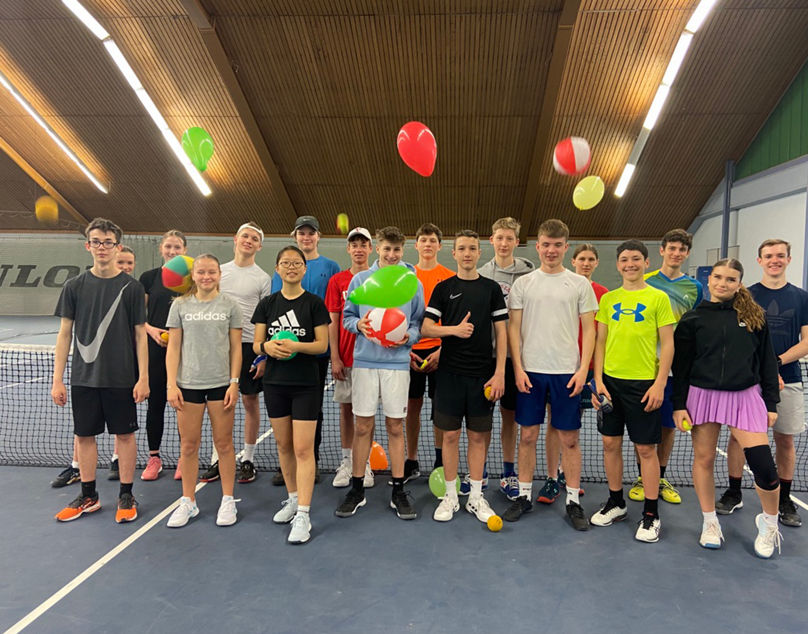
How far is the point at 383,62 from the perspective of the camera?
11.2 m

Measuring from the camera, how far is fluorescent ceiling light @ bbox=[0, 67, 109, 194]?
497 inches

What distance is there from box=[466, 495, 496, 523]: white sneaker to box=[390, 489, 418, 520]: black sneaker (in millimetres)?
405

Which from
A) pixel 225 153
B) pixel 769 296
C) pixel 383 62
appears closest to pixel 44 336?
pixel 225 153

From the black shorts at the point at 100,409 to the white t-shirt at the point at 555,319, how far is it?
2.90 meters

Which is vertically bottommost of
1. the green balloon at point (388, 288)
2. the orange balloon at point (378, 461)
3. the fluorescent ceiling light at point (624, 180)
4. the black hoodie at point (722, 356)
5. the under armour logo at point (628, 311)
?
the orange balloon at point (378, 461)

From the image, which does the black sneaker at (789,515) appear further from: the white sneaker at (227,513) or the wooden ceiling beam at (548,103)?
the wooden ceiling beam at (548,103)

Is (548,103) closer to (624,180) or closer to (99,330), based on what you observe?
(624,180)

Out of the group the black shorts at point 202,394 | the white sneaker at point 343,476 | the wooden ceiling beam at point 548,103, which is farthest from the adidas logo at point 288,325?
the wooden ceiling beam at point 548,103

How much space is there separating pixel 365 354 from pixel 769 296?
9.81 ft

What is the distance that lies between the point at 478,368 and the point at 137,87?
12.4 m

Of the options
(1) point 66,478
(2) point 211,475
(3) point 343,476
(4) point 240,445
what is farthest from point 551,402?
(1) point 66,478

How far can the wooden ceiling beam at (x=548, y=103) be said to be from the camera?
9.92 metres

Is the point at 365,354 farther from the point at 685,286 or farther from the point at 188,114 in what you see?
the point at 188,114

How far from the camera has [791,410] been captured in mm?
3570
